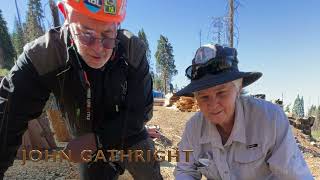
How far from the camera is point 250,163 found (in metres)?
2.38

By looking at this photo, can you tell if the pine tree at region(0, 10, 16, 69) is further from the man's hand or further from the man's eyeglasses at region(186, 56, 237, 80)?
the man's eyeglasses at region(186, 56, 237, 80)

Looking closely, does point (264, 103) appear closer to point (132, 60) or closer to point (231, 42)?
point (132, 60)

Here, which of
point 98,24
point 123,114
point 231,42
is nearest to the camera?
point 98,24

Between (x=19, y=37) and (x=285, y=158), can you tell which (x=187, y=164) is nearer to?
(x=285, y=158)

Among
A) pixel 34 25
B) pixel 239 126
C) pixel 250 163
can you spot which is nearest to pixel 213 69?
pixel 239 126

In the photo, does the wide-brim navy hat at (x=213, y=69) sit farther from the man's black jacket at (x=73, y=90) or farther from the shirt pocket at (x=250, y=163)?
the shirt pocket at (x=250, y=163)

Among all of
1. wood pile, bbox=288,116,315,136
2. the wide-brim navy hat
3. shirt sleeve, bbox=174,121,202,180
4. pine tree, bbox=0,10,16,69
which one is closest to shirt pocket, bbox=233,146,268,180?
shirt sleeve, bbox=174,121,202,180

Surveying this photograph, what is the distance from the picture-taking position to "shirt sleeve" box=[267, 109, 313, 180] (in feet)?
7.57

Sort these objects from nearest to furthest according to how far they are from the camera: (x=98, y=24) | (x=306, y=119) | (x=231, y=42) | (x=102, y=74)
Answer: (x=98, y=24) → (x=102, y=74) → (x=231, y=42) → (x=306, y=119)

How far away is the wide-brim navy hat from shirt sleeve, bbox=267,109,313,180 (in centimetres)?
33

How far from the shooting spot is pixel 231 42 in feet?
41.8

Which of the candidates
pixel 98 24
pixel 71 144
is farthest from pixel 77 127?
pixel 98 24

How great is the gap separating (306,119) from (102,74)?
1456cm

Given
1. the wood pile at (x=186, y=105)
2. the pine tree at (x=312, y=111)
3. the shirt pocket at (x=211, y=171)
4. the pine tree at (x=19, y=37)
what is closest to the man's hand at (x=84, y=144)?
the shirt pocket at (x=211, y=171)
